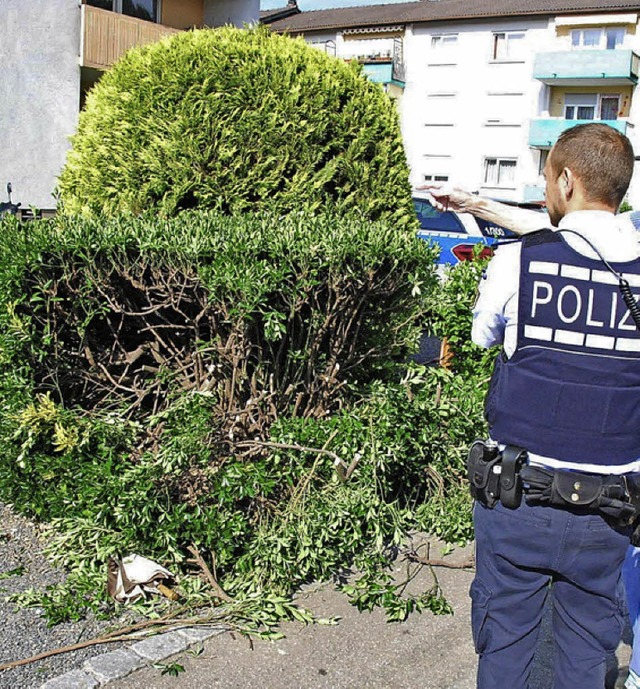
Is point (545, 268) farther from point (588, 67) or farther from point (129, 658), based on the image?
point (588, 67)

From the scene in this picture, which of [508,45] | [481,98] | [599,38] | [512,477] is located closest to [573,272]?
[512,477]

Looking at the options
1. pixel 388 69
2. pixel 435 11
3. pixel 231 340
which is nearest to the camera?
pixel 231 340

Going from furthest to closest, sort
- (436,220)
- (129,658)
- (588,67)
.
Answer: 1. (588,67)
2. (436,220)
3. (129,658)

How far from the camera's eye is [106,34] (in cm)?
1952

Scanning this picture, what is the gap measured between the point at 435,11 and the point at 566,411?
4213 centimetres

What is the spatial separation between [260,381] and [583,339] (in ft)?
6.88

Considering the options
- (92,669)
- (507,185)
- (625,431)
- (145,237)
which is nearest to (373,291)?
(145,237)

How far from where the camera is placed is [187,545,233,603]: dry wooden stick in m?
3.99

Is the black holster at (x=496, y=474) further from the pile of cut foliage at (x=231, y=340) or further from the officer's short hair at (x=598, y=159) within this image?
the pile of cut foliage at (x=231, y=340)

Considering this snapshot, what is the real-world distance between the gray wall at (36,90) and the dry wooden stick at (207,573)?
593 inches

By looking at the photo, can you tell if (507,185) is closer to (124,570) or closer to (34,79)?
(34,79)

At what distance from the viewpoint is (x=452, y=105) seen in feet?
133

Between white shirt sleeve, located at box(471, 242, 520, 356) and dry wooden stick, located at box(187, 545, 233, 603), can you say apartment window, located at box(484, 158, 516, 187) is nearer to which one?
dry wooden stick, located at box(187, 545, 233, 603)

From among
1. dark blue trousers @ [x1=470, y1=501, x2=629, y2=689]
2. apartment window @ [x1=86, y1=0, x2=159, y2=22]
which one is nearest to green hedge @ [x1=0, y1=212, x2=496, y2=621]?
dark blue trousers @ [x1=470, y1=501, x2=629, y2=689]
